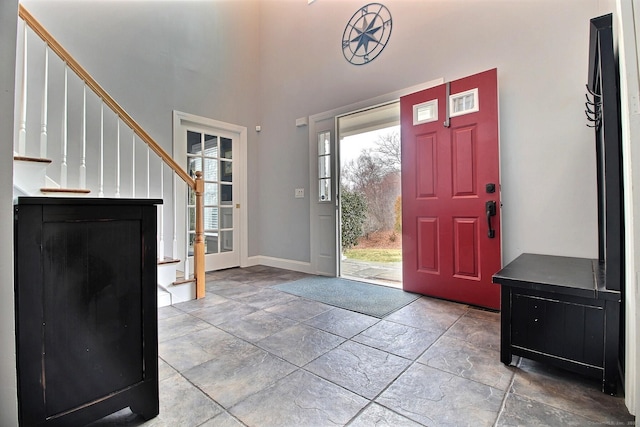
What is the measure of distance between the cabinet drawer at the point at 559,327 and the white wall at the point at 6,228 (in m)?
2.08

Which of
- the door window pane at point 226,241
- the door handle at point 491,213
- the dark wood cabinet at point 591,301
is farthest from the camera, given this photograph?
the door window pane at point 226,241

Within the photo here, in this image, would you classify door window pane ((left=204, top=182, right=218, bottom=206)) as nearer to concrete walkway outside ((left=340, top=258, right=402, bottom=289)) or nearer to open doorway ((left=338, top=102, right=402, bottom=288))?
concrete walkway outside ((left=340, top=258, right=402, bottom=289))

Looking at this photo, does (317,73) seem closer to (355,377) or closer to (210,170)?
(210,170)

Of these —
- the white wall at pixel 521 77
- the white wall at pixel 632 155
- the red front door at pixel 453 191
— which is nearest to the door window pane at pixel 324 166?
the white wall at pixel 521 77

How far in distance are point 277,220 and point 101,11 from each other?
3.14 meters

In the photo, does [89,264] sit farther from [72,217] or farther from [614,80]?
[614,80]

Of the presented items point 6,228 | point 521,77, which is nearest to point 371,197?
point 521,77

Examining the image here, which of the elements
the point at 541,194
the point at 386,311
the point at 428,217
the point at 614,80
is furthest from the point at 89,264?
the point at 541,194

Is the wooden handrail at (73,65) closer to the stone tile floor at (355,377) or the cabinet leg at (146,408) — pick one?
the stone tile floor at (355,377)

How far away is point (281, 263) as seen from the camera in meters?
4.36

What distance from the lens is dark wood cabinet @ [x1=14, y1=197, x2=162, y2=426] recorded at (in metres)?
0.89

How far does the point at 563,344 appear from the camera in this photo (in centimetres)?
145

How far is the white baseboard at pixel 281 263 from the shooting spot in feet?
13.3

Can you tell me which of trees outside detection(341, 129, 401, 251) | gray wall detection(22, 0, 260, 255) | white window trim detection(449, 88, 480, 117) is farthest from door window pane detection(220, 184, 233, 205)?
white window trim detection(449, 88, 480, 117)
